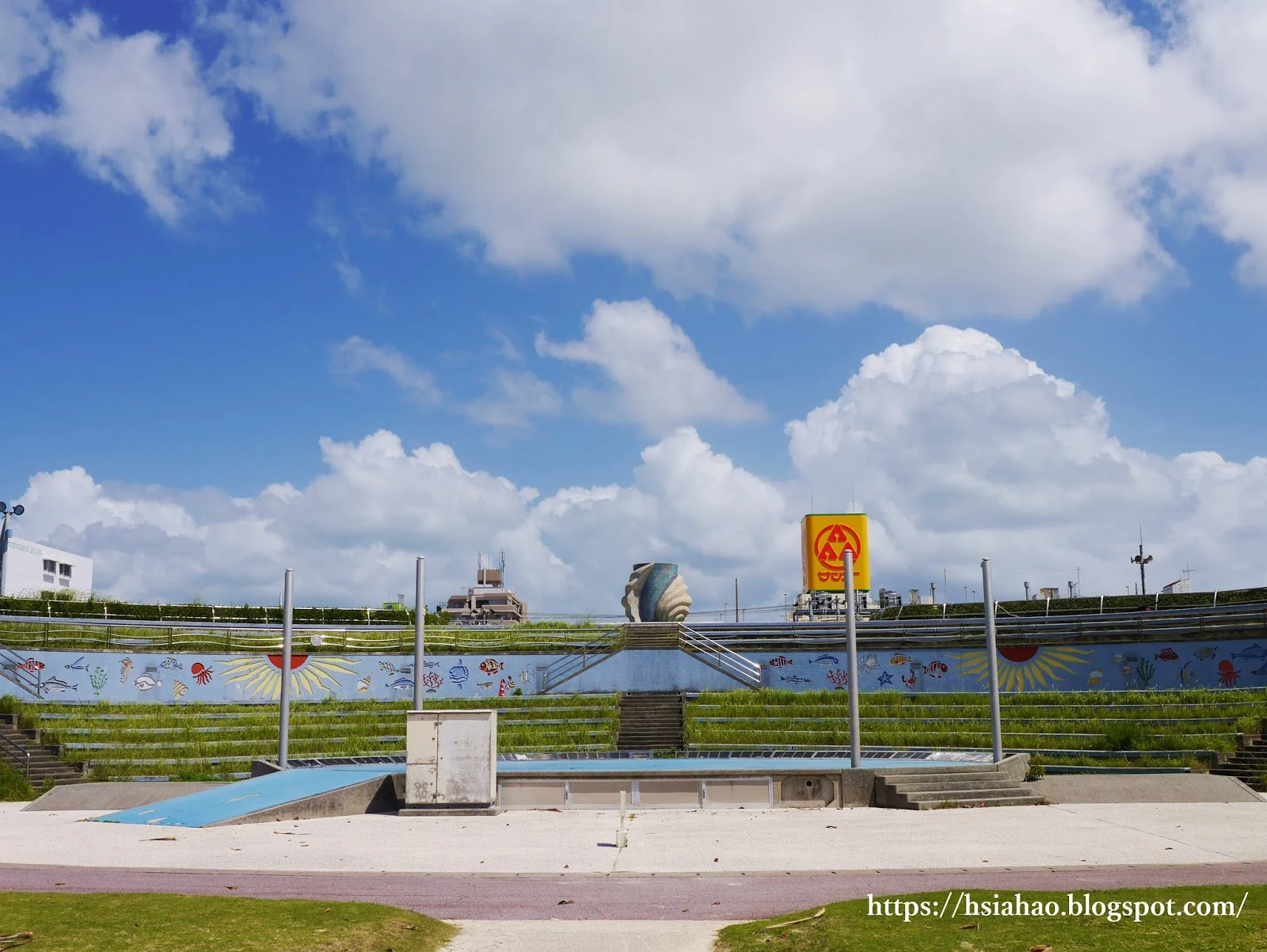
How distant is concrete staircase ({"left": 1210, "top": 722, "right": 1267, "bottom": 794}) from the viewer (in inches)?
1041

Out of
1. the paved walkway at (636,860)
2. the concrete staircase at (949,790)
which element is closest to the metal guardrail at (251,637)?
the paved walkway at (636,860)

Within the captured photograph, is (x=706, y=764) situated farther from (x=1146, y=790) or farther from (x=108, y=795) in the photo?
(x=108, y=795)

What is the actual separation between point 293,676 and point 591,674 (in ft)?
36.9

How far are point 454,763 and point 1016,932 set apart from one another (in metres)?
15.5

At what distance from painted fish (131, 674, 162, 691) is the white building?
112ft

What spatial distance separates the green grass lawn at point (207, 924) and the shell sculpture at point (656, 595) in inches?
1325

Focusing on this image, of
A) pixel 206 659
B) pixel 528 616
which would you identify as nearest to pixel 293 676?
pixel 206 659

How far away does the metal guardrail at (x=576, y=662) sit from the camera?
4125cm

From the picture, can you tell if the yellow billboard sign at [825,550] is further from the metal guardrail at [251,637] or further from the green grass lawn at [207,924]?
the green grass lawn at [207,924]

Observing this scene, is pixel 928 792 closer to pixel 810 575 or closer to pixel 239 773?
pixel 239 773

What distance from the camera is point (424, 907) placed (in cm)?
1236

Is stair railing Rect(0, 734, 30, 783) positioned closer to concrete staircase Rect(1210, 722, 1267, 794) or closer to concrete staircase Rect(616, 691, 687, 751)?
concrete staircase Rect(616, 691, 687, 751)

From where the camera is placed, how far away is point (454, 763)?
2286 cm

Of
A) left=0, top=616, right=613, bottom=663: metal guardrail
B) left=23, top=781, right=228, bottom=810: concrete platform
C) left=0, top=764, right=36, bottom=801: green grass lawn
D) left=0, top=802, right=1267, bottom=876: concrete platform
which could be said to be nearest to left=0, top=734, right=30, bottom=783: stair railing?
left=0, top=764, right=36, bottom=801: green grass lawn
